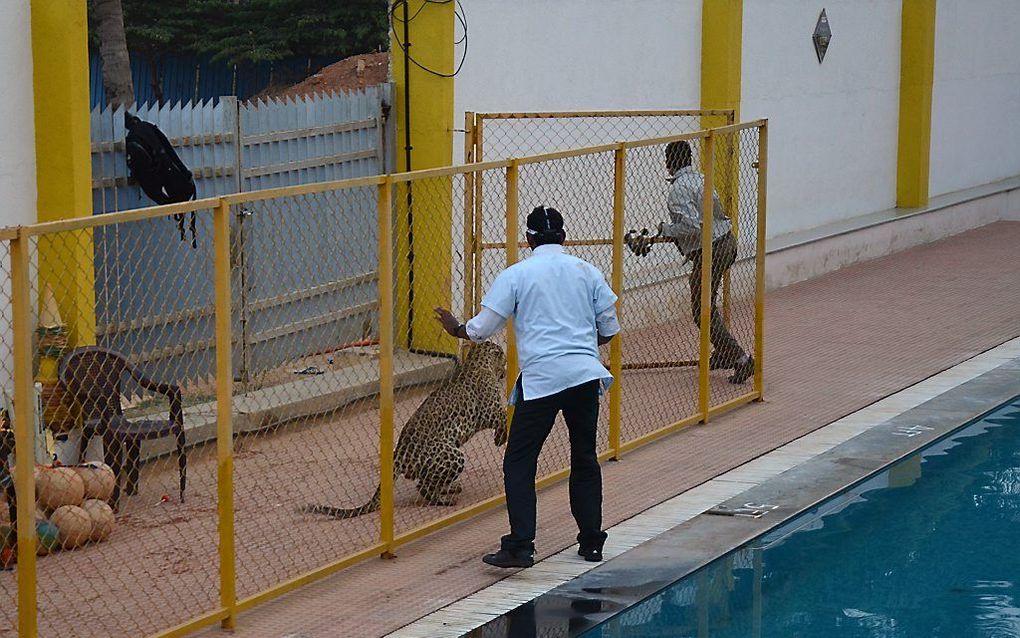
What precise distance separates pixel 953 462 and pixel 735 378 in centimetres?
230

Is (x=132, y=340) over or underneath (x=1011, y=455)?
over

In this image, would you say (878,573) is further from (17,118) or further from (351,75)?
(351,75)

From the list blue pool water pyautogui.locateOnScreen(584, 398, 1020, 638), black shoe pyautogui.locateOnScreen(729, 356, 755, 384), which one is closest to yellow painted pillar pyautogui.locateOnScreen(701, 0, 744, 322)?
black shoe pyautogui.locateOnScreen(729, 356, 755, 384)

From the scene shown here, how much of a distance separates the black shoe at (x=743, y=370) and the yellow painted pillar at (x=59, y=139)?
5.14 m

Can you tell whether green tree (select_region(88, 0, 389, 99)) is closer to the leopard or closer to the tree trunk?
the tree trunk

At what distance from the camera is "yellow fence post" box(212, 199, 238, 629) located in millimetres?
6598

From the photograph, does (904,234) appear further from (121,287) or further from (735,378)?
(121,287)

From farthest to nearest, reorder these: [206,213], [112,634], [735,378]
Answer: [735,378] → [206,213] → [112,634]

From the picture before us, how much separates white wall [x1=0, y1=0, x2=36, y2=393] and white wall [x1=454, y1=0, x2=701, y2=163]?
4.20m

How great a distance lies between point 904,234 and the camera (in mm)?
19812

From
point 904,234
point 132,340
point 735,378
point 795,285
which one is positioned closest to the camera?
point 132,340

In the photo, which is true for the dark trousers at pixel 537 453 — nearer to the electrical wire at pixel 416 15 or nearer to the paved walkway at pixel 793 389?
the paved walkway at pixel 793 389

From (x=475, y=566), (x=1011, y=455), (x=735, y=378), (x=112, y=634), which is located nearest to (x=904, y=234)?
(x=735, y=378)

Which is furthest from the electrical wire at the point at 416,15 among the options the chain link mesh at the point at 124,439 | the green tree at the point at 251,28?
the green tree at the point at 251,28
